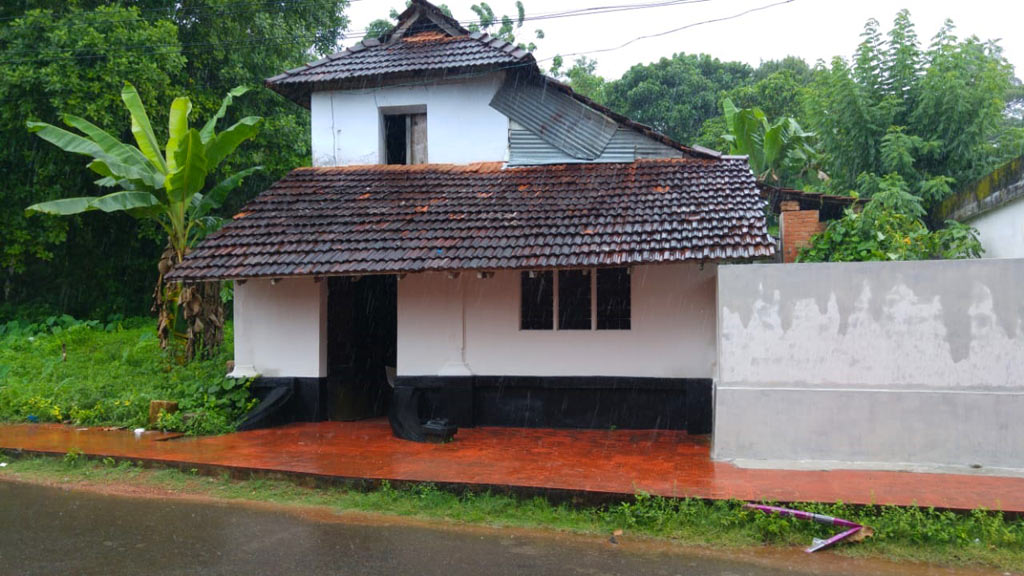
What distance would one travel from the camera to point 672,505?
624 cm

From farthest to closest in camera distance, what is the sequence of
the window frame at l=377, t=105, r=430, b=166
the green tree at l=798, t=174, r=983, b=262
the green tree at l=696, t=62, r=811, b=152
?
the green tree at l=696, t=62, r=811, b=152 < the window frame at l=377, t=105, r=430, b=166 < the green tree at l=798, t=174, r=983, b=262

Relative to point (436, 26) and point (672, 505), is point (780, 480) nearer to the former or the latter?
point (672, 505)

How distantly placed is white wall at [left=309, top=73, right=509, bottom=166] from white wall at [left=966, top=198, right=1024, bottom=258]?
6.91 metres

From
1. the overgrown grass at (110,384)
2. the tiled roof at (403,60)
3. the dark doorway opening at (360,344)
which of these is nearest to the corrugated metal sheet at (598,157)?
the tiled roof at (403,60)

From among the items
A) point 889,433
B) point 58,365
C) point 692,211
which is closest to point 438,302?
point 692,211

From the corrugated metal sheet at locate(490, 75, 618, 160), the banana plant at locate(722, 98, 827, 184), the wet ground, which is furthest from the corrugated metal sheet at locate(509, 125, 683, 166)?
the wet ground

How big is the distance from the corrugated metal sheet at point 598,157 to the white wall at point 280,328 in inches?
135

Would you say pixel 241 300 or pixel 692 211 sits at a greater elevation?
pixel 692 211

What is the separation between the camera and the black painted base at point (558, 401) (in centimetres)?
955

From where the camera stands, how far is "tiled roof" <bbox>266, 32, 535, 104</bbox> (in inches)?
436

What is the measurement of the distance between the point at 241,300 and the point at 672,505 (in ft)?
22.4

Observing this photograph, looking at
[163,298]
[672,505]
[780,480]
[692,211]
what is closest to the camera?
[672,505]

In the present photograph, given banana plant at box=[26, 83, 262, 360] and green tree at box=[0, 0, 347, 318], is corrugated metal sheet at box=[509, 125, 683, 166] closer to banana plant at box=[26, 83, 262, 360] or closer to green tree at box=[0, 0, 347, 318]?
banana plant at box=[26, 83, 262, 360]

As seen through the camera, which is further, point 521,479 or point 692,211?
point 692,211
